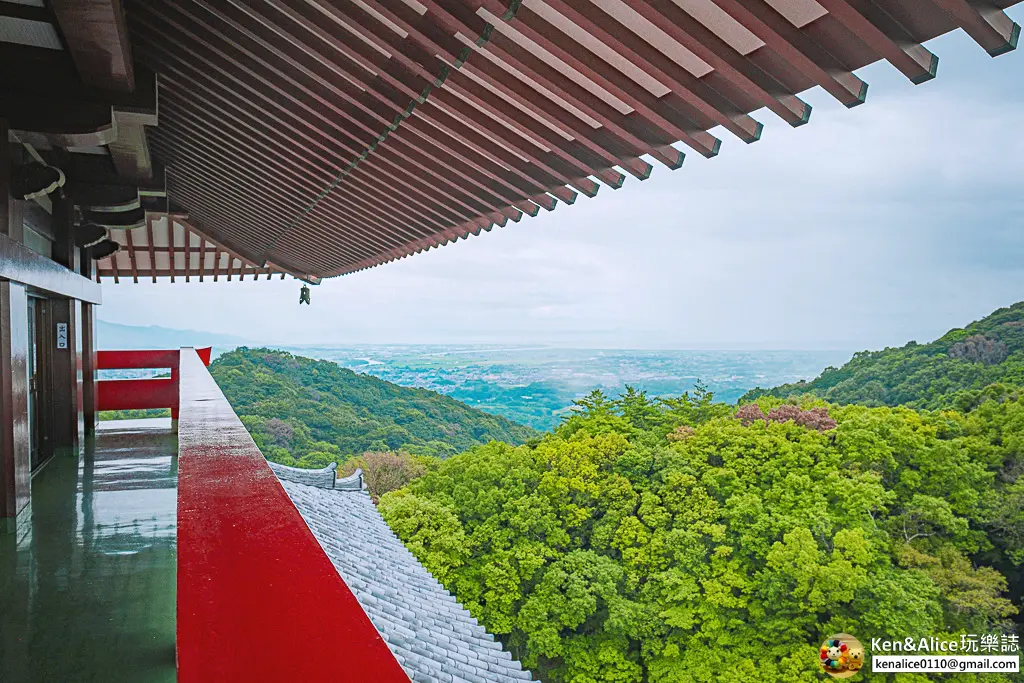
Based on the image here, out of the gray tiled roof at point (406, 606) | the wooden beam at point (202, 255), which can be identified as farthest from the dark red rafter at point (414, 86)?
the wooden beam at point (202, 255)

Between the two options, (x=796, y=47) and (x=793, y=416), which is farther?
(x=793, y=416)

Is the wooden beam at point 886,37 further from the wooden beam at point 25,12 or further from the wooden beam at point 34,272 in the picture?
the wooden beam at point 34,272

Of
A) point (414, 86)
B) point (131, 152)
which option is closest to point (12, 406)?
point (131, 152)

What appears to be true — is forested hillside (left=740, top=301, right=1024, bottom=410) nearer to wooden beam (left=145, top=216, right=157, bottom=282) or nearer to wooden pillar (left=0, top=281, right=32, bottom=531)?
wooden beam (left=145, top=216, right=157, bottom=282)

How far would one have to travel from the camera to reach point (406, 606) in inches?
195

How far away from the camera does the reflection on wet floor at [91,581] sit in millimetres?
1858

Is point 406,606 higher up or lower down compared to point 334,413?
higher up

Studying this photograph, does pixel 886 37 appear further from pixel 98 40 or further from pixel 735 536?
pixel 735 536

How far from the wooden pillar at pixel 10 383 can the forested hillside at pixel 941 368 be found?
26036mm

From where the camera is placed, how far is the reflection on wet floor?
1.86m

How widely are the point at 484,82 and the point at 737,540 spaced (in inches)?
630
